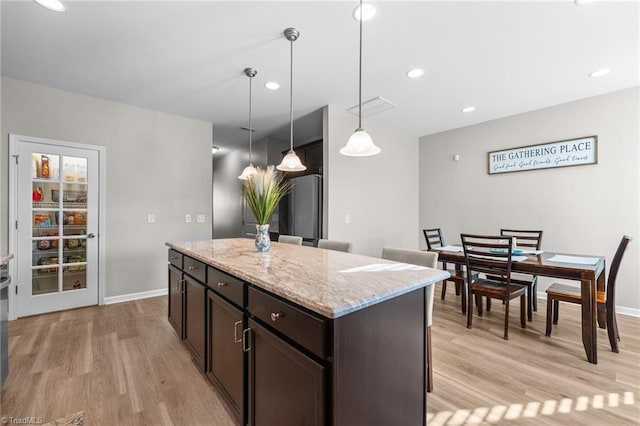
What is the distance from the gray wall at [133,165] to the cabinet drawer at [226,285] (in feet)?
8.60

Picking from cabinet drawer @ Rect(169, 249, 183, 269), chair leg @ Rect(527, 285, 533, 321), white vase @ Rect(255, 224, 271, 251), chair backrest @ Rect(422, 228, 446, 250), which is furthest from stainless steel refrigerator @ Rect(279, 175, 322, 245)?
chair leg @ Rect(527, 285, 533, 321)

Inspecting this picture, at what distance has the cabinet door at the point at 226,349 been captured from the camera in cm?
142

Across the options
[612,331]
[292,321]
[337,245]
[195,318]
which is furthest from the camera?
[337,245]

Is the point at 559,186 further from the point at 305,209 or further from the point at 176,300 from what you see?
the point at 176,300

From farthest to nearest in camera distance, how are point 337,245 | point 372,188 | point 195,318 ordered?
point 372,188 → point 337,245 → point 195,318

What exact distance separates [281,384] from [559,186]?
14.1 ft

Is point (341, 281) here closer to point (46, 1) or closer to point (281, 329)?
point (281, 329)

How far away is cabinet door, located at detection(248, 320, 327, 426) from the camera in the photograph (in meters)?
0.97

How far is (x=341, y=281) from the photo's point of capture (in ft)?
4.14

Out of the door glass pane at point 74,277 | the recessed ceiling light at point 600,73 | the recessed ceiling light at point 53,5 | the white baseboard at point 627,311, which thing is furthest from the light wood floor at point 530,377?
the door glass pane at point 74,277

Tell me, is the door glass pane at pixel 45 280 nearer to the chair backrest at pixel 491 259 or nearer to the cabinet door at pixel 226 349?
the cabinet door at pixel 226 349

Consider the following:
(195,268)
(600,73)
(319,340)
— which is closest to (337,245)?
(195,268)

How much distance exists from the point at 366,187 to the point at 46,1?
363 centimetres

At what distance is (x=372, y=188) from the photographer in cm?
434
